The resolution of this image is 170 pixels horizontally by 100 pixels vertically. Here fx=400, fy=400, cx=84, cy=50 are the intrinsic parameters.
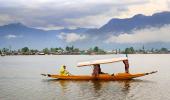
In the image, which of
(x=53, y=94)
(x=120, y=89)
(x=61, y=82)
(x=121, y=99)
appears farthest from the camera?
(x=61, y=82)

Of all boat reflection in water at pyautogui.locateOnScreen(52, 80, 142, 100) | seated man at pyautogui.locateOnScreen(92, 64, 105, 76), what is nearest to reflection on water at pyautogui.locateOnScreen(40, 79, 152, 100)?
boat reflection in water at pyautogui.locateOnScreen(52, 80, 142, 100)

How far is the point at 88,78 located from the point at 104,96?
12183mm

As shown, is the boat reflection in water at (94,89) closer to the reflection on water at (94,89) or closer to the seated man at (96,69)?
the reflection on water at (94,89)

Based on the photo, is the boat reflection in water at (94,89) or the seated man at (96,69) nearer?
the boat reflection in water at (94,89)

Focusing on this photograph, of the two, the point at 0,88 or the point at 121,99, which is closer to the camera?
the point at 121,99

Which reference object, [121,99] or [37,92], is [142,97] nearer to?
[121,99]

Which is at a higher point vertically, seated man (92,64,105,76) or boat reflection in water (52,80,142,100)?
seated man (92,64,105,76)

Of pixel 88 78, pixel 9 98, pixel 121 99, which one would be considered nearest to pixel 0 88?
pixel 9 98

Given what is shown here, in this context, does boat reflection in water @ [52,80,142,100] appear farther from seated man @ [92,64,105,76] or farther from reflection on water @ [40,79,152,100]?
seated man @ [92,64,105,76]

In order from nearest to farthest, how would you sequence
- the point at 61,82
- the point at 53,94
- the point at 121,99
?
the point at 121,99
the point at 53,94
the point at 61,82

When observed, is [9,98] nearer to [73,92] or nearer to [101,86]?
[73,92]

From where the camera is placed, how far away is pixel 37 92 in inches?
1667

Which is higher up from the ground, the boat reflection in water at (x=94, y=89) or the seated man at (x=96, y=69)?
the seated man at (x=96, y=69)

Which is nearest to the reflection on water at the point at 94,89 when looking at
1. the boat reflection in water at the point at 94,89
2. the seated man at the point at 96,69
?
the boat reflection in water at the point at 94,89
